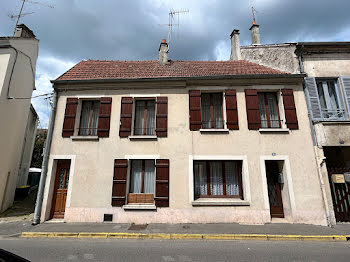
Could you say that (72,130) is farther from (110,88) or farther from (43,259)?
(43,259)

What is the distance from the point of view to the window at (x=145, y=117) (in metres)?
8.15

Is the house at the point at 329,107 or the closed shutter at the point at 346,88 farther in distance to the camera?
the closed shutter at the point at 346,88

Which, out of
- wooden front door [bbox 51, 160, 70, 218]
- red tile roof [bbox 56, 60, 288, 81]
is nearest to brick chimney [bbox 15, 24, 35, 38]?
red tile roof [bbox 56, 60, 288, 81]

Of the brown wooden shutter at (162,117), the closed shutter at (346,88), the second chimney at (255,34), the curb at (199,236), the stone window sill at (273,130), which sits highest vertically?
the second chimney at (255,34)

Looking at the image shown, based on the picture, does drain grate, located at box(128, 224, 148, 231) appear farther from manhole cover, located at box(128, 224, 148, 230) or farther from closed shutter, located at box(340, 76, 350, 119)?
closed shutter, located at box(340, 76, 350, 119)

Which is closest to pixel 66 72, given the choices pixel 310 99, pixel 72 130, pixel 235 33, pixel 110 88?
pixel 110 88

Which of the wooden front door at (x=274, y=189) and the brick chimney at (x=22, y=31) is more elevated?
the brick chimney at (x=22, y=31)

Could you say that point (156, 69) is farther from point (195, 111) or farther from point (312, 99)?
point (312, 99)

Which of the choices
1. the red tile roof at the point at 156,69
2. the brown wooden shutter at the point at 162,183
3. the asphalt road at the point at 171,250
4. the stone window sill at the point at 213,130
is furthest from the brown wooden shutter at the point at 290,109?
the brown wooden shutter at the point at 162,183

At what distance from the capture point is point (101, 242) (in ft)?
17.9

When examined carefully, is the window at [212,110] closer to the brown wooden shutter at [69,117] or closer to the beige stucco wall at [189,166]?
the beige stucco wall at [189,166]

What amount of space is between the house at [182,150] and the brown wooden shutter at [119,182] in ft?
0.13

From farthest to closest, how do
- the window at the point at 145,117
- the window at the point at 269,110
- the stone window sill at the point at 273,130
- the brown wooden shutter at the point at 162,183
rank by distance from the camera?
the window at the point at 145,117
the window at the point at 269,110
the stone window sill at the point at 273,130
the brown wooden shutter at the point at 162,183

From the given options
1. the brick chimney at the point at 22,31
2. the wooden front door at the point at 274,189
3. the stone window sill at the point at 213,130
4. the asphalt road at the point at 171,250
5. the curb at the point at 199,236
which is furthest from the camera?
the brick chimney at the point at 22,31
